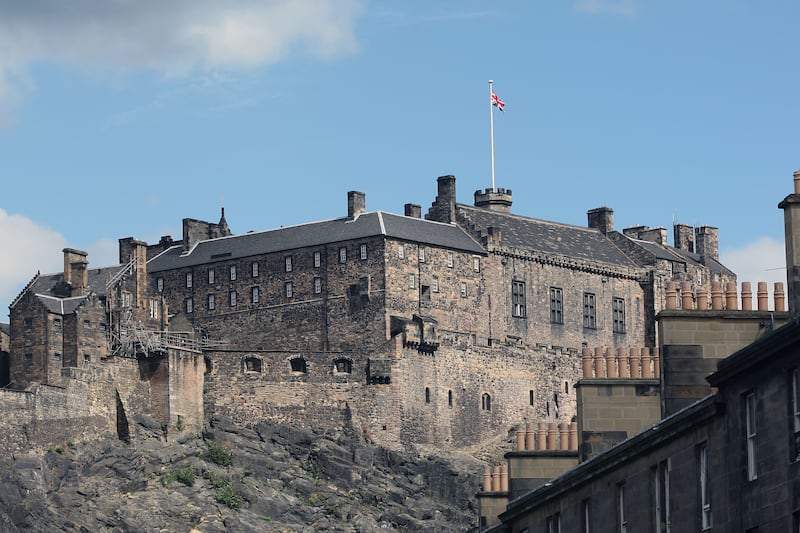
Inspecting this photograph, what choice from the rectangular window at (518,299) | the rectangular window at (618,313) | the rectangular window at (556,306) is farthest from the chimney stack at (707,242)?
the rectangular window at (518,299)

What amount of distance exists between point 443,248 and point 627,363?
67919 millimetres

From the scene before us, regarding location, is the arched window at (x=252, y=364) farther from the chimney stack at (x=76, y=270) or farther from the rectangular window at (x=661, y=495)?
the rectangular window at (x=661, y=495)

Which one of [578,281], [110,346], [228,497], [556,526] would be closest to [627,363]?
[556,526]

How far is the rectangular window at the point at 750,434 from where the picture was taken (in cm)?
2742

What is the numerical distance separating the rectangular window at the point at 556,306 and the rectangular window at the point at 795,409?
3303 inches

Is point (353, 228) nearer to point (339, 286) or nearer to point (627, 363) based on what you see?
point (339, 286)

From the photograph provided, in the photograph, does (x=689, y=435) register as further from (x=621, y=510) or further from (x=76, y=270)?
(x=76, y=270)

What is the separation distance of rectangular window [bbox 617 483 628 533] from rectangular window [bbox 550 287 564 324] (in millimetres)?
78230

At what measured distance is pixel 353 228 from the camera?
105m

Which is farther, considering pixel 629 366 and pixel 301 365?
pixel 301 365

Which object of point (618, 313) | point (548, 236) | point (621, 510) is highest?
point (548, 236)

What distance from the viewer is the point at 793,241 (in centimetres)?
2781

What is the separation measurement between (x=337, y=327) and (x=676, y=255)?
1012 inches

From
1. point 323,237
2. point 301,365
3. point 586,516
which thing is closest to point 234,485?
point 301,365
